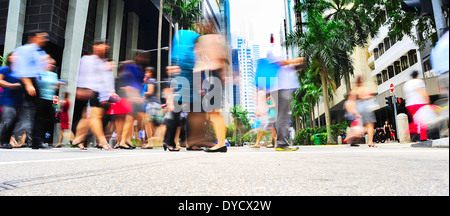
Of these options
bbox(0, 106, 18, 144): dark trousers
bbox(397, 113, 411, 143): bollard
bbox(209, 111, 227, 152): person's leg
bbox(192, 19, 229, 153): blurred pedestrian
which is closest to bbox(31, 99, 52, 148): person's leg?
bbox(0, 106, 18, 144): dark trousers

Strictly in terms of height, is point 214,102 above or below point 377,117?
above

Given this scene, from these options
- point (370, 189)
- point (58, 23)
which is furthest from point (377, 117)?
point (58, 23)

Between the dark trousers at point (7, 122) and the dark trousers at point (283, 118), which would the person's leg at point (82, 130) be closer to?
the dark trousers at point (7, 122)

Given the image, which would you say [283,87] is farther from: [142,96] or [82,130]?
[82,130]

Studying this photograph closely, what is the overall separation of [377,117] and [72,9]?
1295 centimetres

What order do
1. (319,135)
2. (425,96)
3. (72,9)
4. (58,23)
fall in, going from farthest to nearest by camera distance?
1. (319,135)
2. (72,9)
3. (58,23)
4. (425,96)

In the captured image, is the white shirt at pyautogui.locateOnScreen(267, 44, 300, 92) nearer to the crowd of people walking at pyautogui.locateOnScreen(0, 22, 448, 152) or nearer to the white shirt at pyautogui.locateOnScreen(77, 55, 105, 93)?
the crowd of people walking at pyautogui.locateOnScreen(0, 22, 448, 152)

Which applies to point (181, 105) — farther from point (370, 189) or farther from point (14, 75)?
point (370, 189)

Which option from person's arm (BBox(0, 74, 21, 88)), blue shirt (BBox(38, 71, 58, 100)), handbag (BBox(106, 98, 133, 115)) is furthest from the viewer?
handbag (BBox(106, 98, 133, 115))

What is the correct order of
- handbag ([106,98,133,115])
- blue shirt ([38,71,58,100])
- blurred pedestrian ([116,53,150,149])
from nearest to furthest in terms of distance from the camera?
blue shirt ([38,71,58,100]) → blurred pedestrian ([116,53,150,149]) → handbag ([106,98,133,115])

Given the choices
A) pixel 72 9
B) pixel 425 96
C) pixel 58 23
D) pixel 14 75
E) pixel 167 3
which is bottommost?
pixel 425 96

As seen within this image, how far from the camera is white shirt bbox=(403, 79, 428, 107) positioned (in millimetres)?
1078

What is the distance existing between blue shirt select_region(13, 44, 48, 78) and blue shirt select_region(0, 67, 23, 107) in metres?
0.08

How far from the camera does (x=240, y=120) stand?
11.1ft
